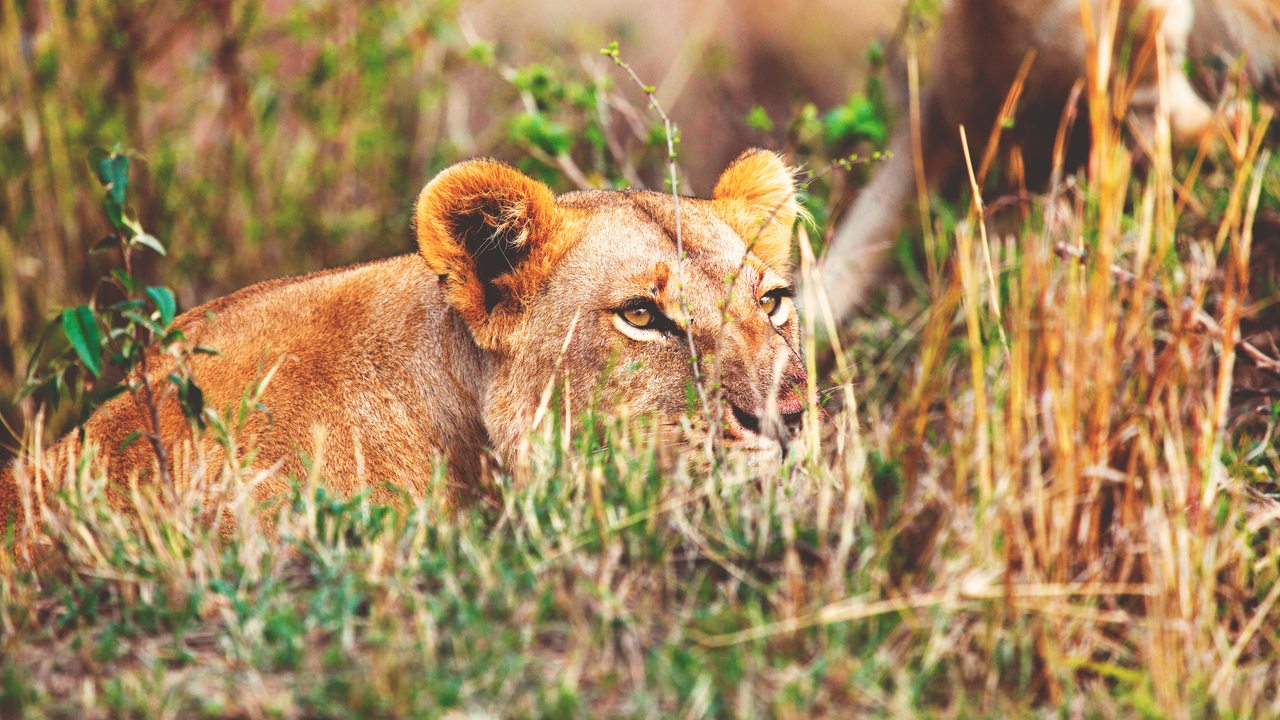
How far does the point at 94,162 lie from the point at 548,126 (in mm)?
2342

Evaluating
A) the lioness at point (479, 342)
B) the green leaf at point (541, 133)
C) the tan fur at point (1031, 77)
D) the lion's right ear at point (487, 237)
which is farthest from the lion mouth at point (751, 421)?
the green leaf at point (541, 133)

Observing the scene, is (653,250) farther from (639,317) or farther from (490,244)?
(490,244)

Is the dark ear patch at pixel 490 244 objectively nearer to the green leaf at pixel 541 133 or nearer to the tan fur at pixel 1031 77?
the green leaf at pixel 541 133

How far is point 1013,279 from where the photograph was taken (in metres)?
2.56

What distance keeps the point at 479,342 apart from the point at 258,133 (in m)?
4.55

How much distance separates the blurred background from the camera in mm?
5938

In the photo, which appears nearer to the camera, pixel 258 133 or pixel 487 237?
pixel 487 237

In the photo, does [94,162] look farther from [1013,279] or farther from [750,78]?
[750,78]

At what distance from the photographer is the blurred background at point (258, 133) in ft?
19.5

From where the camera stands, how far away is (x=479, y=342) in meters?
3.44

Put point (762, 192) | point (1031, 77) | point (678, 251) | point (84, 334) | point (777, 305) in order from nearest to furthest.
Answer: point (84, 334) < point (678, 251) < point (777, 305) < point (762, 192) < point (1031, 77)

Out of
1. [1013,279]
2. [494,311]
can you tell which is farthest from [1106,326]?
[494,311]

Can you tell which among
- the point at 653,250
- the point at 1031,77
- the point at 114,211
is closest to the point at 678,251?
the point at 653,250

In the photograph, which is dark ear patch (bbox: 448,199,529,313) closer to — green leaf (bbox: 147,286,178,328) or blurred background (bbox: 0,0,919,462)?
green leaf (bbox: 147,286,178,328)
